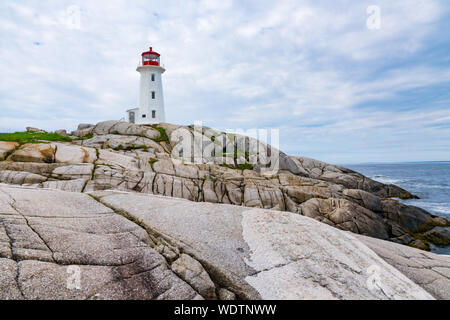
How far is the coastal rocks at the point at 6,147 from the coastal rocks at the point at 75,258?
21.7 m

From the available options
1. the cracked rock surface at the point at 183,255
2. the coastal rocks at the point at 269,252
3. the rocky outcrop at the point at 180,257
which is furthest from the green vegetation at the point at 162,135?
the rocky outcrop at the point at 180,257

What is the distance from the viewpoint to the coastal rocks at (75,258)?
5.13 metres

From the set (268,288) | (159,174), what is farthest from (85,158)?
(268,288)

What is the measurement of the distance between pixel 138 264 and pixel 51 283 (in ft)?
5.95

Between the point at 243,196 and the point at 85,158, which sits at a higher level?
the point at 85,158

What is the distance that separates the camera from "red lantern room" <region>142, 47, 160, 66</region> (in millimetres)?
51497

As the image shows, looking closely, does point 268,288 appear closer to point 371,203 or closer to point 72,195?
point 72,195

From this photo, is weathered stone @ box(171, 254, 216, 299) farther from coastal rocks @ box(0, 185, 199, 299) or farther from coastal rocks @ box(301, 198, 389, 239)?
coastal rocks @ box(301, 198, 389, 239)

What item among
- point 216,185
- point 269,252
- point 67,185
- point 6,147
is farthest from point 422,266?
point 6,147

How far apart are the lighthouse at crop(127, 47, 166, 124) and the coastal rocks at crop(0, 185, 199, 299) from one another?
44510mm

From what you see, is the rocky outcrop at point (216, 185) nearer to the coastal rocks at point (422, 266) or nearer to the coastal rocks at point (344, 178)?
the coastal rocks at point (344, 178)

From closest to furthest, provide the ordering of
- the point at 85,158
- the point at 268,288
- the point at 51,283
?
the point at 51,283 → the point at 268,288 → the point at 85,158

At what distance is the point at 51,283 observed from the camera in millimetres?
5160

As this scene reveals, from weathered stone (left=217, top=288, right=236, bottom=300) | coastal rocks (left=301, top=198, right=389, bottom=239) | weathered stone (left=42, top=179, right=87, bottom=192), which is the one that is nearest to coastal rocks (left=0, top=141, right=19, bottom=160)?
weathered stone (left=42, top=179, right=87, bottom=192)
